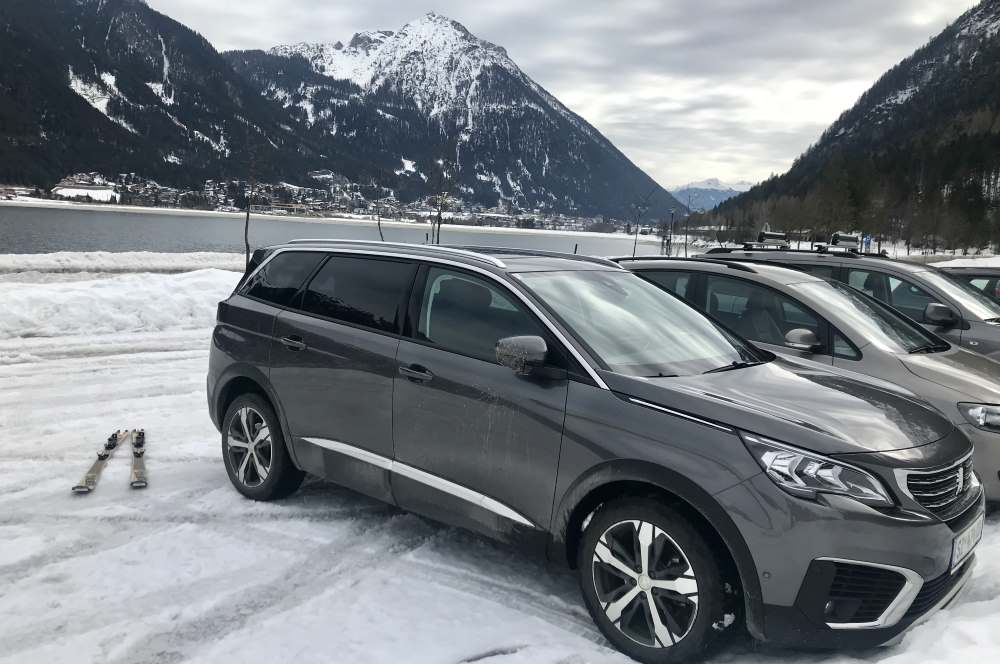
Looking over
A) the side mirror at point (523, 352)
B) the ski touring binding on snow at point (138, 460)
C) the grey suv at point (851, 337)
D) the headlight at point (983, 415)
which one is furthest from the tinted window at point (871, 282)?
the ski touring binding on snow at point (138, 460)

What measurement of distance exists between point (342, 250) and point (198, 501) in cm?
200

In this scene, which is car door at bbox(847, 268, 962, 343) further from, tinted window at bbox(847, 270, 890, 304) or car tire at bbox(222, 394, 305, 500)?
car tire at bbox(222, 394, 305, 500)

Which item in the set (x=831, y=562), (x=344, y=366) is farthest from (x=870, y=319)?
(x=344, y=366)

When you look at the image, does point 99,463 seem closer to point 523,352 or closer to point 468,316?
point 468,316

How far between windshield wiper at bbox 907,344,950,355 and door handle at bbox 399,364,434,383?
12.1 feet

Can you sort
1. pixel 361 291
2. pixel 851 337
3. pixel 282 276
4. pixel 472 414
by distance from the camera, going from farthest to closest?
pixel 851 337
pixel 282 276
pixel 361 291
pixel 472 414

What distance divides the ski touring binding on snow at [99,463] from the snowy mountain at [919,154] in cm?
8343

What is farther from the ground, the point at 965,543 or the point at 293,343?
the point at 293,343

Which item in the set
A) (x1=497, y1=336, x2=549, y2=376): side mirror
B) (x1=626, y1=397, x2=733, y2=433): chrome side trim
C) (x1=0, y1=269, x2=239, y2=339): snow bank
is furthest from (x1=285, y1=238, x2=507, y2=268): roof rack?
(x1=0, y1=269, x2=239, y2=339): snow bank

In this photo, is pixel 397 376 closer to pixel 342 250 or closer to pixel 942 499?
pixel 342 250

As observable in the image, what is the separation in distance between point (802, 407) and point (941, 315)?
14.0 ft

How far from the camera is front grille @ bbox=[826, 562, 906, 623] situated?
8.41ft

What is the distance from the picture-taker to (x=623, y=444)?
2.92 metres

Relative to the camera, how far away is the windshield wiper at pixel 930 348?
5.12m
